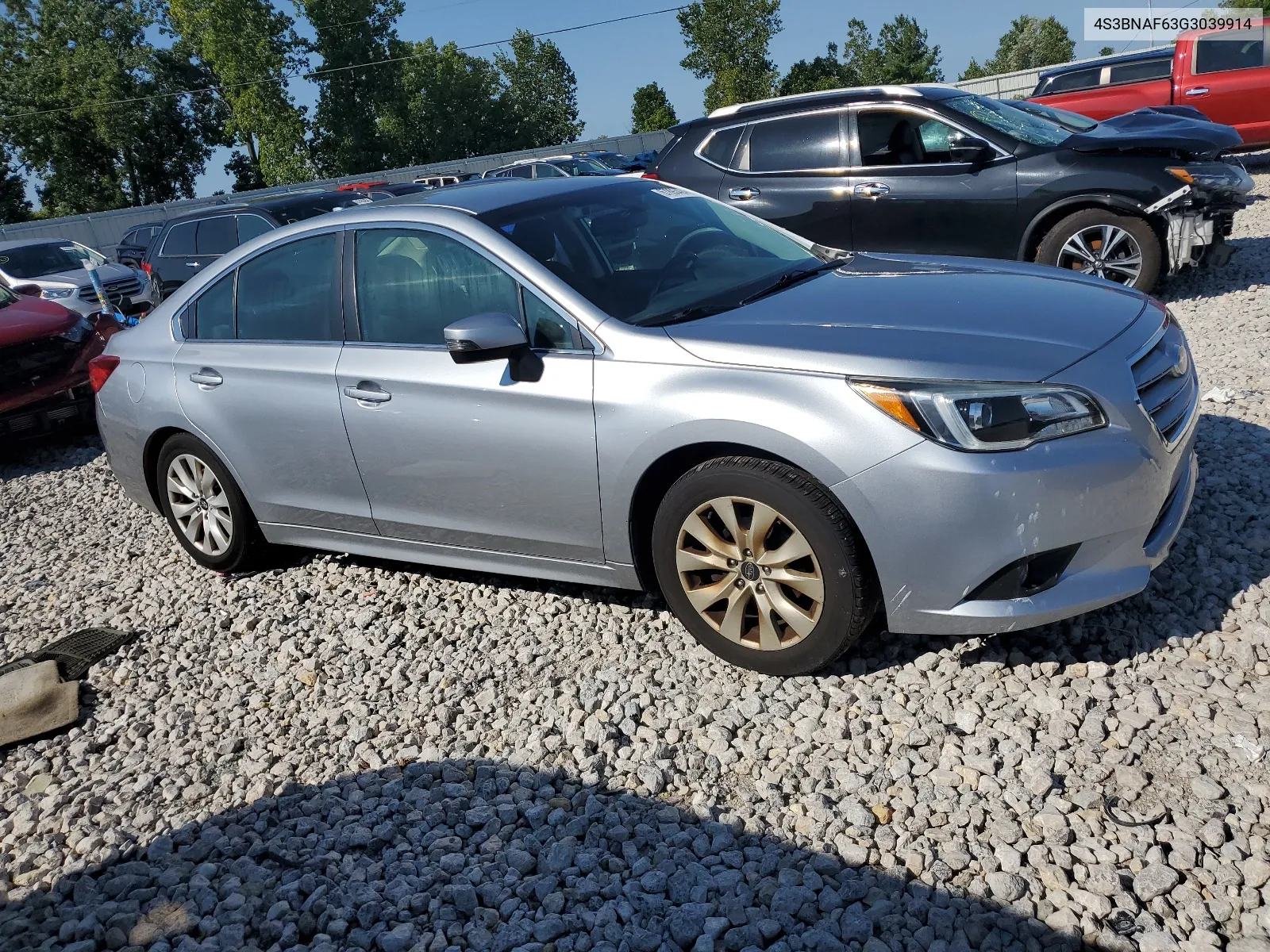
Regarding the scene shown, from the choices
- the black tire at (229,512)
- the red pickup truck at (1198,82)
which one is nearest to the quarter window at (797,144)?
the black tire at (229,512)

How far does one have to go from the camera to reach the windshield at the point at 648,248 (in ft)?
13.1

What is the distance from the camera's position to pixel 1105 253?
782 cm

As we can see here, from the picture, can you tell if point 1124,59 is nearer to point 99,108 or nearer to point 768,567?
point 768,567

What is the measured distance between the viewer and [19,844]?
3559 millimetres

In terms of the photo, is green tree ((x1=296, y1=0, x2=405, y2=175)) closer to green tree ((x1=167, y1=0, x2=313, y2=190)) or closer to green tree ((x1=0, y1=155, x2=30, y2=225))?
green tree ((x1=167, y1=0, x2=313, y2=190))

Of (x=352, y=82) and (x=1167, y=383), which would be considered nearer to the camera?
(x=1167, y=383)

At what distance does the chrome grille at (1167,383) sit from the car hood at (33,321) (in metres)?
8.24

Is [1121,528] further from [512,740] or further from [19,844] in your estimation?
[19,844]

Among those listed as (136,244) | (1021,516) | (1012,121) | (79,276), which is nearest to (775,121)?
(1012,121)

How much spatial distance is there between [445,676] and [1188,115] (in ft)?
33.2

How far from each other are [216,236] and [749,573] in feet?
39.8

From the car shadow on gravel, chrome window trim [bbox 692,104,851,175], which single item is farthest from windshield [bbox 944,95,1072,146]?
the car shadow on gravel

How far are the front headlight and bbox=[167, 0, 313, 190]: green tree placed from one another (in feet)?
192

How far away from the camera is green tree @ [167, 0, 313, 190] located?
53562 millimetres
